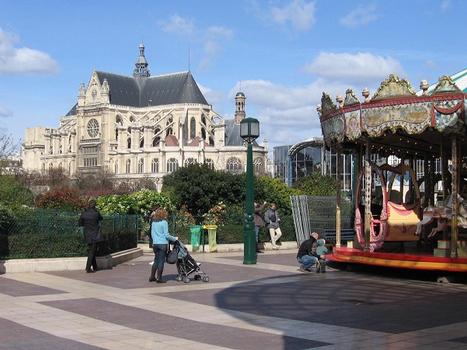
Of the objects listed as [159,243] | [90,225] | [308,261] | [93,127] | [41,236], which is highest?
[93,127]

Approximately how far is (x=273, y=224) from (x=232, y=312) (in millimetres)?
14713

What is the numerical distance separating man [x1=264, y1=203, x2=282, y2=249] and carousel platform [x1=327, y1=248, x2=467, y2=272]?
7.27 meters

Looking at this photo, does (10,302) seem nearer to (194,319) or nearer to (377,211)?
(194,319)

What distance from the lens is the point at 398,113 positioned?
52.4ft

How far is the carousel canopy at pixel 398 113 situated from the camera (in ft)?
49.9

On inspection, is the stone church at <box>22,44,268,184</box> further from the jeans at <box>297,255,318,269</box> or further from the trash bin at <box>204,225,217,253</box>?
the jeans at <box>297,255,318,269</box>

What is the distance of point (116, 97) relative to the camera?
486ft

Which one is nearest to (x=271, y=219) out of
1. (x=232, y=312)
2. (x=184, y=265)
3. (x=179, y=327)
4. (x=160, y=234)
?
(x=184, y=265)

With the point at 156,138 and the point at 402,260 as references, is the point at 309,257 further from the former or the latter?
the point at 156,138

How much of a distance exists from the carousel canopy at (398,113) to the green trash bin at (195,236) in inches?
268

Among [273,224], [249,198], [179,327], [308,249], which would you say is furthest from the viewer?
[273,224]

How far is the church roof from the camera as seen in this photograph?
144 meters

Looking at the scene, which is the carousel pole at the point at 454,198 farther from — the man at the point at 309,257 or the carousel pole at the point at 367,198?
the man at the point at 309,257

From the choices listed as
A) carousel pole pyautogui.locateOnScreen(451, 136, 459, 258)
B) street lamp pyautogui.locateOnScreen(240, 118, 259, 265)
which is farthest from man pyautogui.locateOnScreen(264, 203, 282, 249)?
carousel pole pyautogui.locateOnScreen(451, 136, 459, 258)
